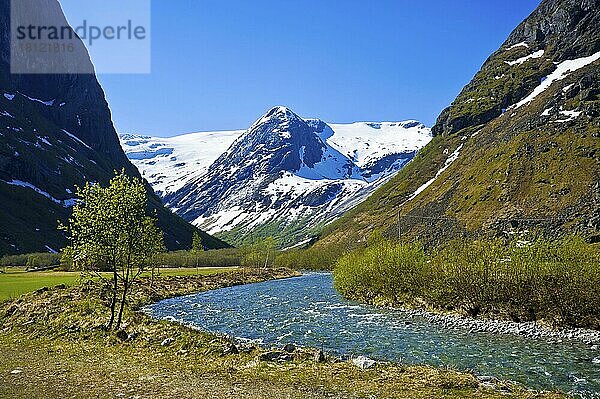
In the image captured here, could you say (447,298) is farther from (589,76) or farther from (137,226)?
(589,76)

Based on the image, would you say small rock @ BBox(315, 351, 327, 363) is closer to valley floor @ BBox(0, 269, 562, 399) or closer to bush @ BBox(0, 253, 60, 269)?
valley floor @ BBox(0, 269, 562, 399)

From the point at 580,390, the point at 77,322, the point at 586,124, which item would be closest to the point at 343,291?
the point at 77,322

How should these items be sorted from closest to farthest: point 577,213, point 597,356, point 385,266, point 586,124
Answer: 1. point 597,356
2. point 385,266
3. point 577,213
4. point 586,124

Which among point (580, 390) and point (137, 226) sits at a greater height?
point (137, 226)

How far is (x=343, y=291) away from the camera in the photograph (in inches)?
2982

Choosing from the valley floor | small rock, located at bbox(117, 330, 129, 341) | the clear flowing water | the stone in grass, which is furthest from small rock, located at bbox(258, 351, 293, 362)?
small rock, located at bbox(117, 330, 129, 341)

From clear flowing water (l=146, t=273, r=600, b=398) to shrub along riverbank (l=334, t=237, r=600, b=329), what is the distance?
4.89 metres

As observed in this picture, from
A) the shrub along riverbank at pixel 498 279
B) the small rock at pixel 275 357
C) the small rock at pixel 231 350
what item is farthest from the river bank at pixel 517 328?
the small rock at pixel 231 350

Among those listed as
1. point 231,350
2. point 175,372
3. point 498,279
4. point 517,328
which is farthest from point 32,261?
point 517,328

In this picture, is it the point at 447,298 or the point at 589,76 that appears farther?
the point at 589,76

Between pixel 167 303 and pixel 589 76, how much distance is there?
195 meters

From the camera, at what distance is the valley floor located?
69.9 ft

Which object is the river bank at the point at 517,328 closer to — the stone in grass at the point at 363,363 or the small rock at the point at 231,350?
the stone in grass at the point at 363,363

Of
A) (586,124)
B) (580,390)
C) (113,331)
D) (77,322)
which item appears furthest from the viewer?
(586,124)
